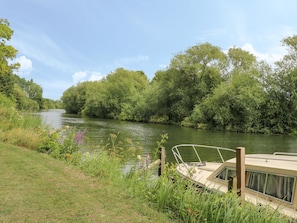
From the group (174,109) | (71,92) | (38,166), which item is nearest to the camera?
(38,166)

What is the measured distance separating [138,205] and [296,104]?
35174mm

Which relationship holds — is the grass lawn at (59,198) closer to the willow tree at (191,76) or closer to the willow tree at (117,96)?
the willow tree at (191,76)

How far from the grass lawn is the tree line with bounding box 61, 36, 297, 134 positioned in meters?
31.7

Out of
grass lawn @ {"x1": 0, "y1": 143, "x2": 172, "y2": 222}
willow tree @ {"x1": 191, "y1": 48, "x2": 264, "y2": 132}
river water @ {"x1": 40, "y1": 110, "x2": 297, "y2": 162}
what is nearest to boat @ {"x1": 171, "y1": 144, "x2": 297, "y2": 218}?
grass lawn @ {"x1": 0, "y1": 143, "x2": 172, "y2": 222}

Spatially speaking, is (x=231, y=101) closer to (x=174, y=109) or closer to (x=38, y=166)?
(x=174, y=109)

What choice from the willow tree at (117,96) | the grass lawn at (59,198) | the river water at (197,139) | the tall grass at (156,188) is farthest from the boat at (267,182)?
the willow tree at (117,96)

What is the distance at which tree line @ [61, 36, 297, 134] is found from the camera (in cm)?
3469

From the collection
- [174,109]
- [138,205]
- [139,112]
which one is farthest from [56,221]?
[139,112]

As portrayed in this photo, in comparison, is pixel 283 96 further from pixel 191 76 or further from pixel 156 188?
pixel 156 188

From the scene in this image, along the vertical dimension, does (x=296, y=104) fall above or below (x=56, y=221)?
above

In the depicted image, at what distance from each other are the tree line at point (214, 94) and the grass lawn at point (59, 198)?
31.7 m

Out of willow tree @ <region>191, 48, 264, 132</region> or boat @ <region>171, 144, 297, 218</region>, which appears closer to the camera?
boat @ <region>171, 144, 297, 218</region>

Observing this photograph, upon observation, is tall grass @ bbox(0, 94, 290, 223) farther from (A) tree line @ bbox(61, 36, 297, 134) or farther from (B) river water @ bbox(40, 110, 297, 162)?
(A) tree line @ bbox(61, 36, 297, 134)

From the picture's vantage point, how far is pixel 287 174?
5.72 metres
